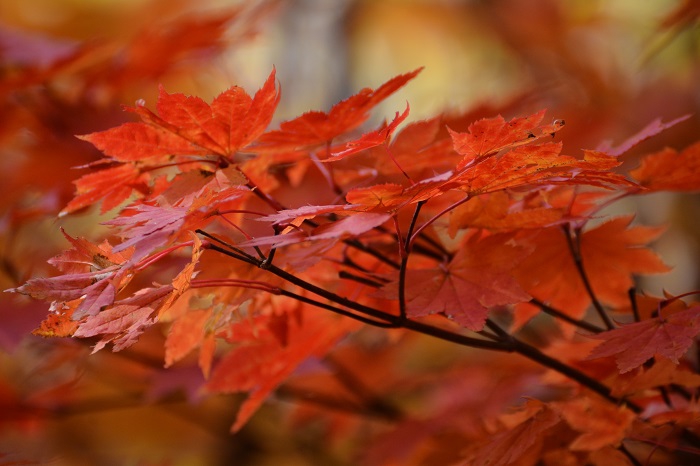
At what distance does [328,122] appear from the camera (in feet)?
1.99

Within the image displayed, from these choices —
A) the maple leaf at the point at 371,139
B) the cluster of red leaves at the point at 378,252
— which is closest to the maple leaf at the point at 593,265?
the cluster of red leaves at the point at 378,252

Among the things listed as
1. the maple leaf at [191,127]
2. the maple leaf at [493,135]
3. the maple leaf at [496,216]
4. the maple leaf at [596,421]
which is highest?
the maple leaf at [191,127]

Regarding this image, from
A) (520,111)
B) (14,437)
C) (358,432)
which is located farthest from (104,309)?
(14,437)

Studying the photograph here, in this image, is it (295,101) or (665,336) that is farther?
(295,101)

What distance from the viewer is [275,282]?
1.95ft

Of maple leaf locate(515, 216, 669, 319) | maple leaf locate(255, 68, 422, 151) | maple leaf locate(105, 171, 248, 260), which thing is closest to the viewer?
maple leaf locate(105, 171, 248, 260)

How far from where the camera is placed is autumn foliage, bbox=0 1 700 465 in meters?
0.50

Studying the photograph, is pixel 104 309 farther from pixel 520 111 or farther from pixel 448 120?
pixel 520 111

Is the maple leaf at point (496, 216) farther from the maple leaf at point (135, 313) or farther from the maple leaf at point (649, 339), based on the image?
the maple leaf at point (135, 313)

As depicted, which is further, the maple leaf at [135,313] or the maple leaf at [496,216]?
the maple leaf at [496,216]

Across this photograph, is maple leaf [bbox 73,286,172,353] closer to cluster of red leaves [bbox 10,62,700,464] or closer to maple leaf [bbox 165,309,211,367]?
cluster of red leaves [bbox 10,62,700,464]

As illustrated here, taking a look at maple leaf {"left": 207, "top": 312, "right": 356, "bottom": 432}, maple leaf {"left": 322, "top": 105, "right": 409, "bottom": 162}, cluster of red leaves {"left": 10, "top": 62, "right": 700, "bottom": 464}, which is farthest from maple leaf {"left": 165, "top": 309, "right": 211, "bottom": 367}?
→ maple leaf {"left": 322, "top": 105, "right": 409, "bottom": 162}

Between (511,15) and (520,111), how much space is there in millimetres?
2011

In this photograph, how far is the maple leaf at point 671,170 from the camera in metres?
0.64
